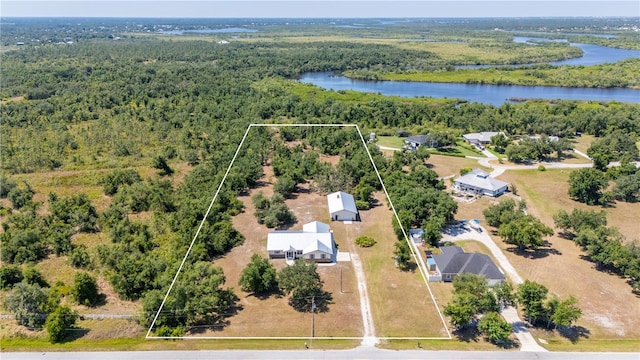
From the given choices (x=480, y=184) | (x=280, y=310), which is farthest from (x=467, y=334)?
(x=480, y=184)

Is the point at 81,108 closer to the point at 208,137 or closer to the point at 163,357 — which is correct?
the point at 208,137

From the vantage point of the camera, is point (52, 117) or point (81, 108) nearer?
point (52, 117)

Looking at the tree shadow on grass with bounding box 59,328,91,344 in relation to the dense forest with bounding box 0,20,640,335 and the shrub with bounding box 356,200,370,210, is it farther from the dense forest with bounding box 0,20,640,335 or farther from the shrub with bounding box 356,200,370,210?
the shrub with bounding box 356,200,370,210

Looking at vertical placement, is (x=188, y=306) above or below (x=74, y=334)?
above

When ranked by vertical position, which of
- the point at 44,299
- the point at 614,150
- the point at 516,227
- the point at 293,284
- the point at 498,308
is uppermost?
the point at 516,227

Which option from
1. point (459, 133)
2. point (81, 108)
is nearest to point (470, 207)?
point (459, 133)

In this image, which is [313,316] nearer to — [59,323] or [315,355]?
[315,355]
